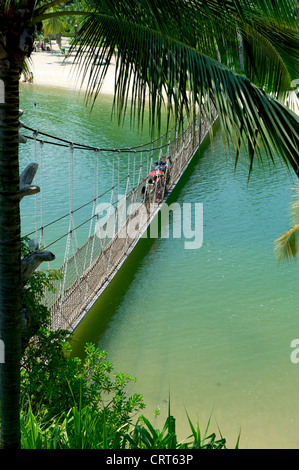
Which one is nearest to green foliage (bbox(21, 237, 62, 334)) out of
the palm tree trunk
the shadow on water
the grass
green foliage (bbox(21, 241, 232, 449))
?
green foliage (bbox(21, 241, 232, 449))

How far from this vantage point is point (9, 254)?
6.80 ft

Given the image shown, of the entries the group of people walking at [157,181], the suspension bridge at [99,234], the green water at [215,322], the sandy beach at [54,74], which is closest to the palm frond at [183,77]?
the suspension bridge at [99,234]

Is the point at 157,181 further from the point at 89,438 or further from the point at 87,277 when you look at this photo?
the point at 89,438

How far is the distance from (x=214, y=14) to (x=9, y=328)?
53.2 inches

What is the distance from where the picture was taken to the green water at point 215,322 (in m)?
5.40

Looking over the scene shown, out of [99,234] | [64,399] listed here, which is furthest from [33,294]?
[99,234]

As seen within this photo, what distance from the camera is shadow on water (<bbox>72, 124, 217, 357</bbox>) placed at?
651 centimetres

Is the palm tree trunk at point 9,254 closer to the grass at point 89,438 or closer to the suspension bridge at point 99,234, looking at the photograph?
the grass at point 89,438

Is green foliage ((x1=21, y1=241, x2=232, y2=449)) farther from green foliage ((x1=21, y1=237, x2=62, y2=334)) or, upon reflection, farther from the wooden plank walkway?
the wooden plank walkway

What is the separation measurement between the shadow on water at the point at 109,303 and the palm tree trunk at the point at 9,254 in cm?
304

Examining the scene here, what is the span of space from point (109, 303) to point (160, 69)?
5723 mm

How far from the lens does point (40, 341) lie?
151 inches

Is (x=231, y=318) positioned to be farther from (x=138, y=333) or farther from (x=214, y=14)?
(x=214, y=14)

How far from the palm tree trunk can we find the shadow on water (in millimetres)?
3037
